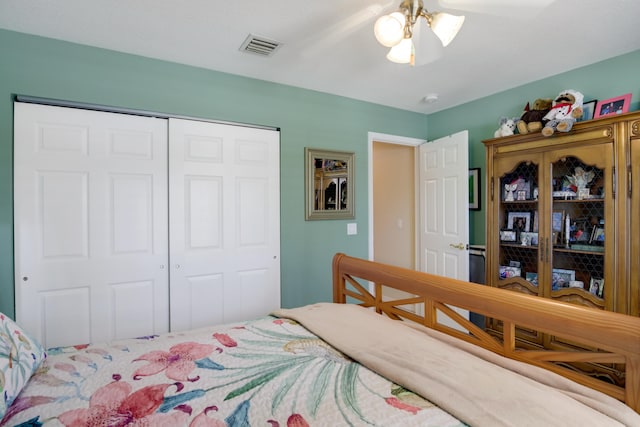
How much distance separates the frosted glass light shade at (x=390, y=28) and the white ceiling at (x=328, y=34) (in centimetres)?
25

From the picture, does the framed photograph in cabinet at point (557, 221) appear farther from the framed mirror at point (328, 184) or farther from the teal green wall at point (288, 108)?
the framed mirror at point (328, 184)

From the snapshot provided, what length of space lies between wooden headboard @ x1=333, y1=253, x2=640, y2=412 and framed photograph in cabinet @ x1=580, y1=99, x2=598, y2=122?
190 centimetres

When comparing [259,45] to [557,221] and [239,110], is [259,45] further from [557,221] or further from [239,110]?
[557,221]

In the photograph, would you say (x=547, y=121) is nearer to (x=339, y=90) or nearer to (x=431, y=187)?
(x=431, y=187)

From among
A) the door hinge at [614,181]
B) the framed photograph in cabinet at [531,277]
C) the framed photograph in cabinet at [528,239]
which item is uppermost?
the door hinge at [614,181]

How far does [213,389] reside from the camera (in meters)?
1.02

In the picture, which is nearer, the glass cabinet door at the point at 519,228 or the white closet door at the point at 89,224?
the white closet door at the point at 89,224

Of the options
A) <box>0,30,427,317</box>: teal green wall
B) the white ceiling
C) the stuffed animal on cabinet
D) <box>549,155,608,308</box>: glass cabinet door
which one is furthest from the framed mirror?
<box>549,155,608,308</box>: glass cabinet door

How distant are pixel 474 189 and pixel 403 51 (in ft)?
6.52

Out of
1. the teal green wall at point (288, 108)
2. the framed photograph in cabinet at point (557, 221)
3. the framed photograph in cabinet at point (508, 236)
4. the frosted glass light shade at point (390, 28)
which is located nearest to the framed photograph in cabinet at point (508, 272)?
the framed photograph in cabinet at point (508, 236)

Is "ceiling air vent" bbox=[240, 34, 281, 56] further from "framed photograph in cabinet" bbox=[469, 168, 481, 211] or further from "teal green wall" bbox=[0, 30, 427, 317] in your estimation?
"framed photograph in cabinet" bbox=[469, 168, 481, 211]

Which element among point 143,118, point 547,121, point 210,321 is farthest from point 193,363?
point 547,121

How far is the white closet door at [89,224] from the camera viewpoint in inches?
77.3

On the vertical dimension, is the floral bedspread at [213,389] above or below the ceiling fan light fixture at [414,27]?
below
